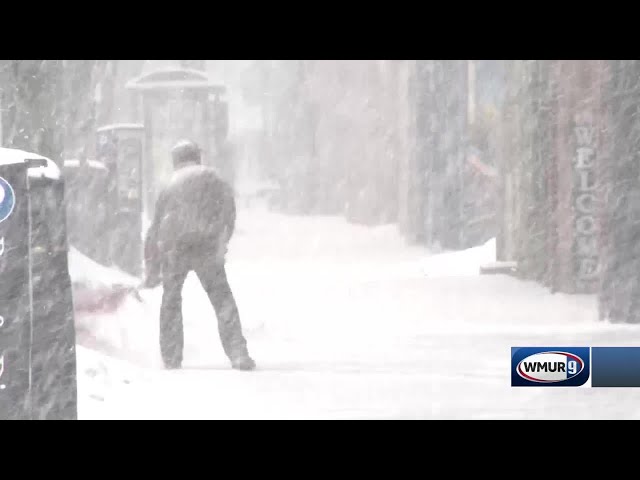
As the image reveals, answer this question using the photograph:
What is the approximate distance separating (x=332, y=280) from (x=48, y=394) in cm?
738

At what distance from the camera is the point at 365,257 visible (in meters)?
15.1

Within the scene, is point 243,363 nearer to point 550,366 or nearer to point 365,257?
point 550,366

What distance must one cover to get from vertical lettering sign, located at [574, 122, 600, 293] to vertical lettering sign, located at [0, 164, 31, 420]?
6.51 m

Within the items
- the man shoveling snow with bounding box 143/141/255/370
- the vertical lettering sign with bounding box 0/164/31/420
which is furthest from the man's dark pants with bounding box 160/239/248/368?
the vertical lettering sign with bounding box 0/164/31/420

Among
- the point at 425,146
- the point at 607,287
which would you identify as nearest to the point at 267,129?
the point at 425,146

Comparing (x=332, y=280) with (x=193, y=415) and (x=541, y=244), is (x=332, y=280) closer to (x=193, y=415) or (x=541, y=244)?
(x=541, y=244)

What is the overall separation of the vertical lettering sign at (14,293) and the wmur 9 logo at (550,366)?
→ 3043 millimetres

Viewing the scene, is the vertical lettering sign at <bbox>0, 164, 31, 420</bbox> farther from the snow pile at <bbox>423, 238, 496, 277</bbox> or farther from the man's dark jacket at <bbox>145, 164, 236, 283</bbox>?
the snow pile at <bbox>423, 238, 496, 277</bbox>

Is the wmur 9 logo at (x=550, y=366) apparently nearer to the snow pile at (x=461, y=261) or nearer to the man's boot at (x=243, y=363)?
the man's boot at (x=243, y=363)

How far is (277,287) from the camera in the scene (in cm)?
1230

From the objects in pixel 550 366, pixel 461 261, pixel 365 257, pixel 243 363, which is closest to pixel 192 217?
pixel 243 363

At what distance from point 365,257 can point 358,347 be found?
20.5ft

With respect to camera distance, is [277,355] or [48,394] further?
[277,355]

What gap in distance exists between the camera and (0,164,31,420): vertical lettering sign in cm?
507
